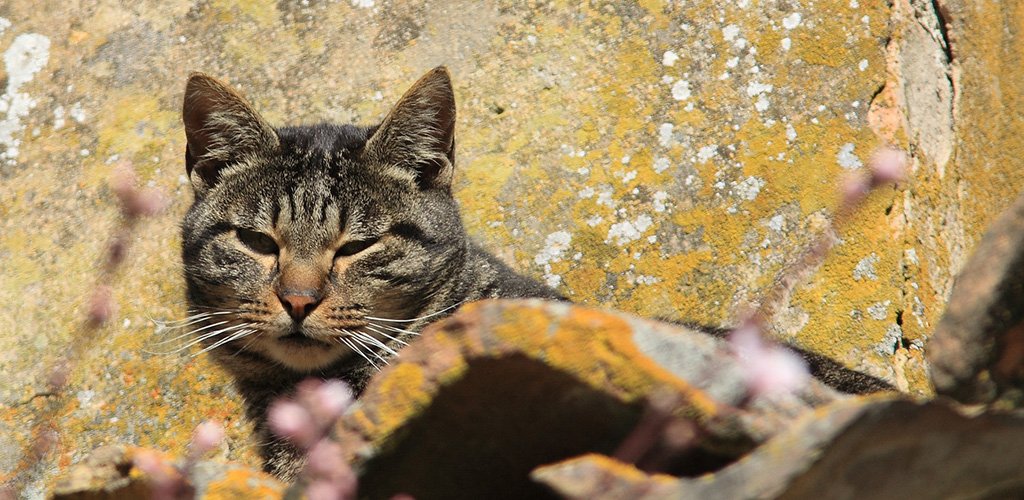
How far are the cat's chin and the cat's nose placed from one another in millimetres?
121

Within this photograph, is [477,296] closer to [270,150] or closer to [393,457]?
[270,150]

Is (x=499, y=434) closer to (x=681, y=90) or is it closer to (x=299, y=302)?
(x=299, y=302)

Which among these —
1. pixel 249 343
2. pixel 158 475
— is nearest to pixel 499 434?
pixel 158 475

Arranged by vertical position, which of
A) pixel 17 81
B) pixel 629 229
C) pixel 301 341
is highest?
pixel 17 81

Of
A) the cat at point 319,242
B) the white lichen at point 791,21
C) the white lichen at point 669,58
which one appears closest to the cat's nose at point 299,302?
the cat at point 319,242

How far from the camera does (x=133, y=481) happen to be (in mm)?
1820

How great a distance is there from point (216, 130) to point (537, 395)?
2283mm

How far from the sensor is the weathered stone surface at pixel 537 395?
5.27 ft

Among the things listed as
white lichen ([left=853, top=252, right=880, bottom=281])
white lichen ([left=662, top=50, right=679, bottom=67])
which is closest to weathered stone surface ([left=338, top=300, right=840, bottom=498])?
white lichen ([left=853, top=252, right=880, bottom=281])

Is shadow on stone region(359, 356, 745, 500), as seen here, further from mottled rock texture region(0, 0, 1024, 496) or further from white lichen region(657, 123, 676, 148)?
white lichen region(657, 123, 676, 148)

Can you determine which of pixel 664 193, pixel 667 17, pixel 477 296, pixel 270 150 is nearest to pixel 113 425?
pixel 270 150

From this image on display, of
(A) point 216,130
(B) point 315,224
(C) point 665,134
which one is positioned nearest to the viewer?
(B) point 315,224

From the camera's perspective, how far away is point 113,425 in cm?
361

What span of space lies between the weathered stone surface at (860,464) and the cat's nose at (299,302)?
187 cm
